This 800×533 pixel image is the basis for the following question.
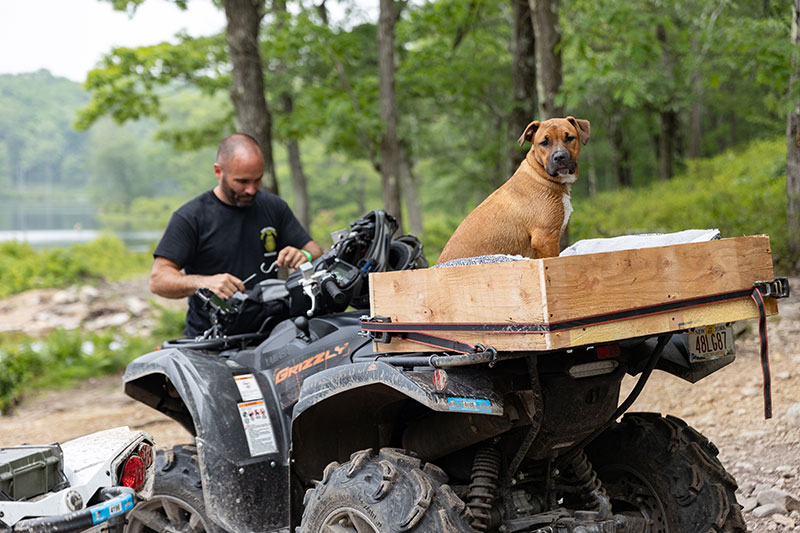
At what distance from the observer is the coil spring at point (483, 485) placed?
2.81 meters

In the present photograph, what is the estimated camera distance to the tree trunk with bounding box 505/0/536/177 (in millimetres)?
11641

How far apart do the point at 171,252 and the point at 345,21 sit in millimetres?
14118

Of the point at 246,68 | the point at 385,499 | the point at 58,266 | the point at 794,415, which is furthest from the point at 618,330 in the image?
the point at 58,266

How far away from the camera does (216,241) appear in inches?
180

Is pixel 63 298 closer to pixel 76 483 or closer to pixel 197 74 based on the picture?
pixel 197 74

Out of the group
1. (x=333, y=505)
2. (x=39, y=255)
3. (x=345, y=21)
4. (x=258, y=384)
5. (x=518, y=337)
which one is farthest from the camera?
(x=39, y=255)

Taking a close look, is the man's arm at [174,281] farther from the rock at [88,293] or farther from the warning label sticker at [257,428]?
the rock at [88,293]

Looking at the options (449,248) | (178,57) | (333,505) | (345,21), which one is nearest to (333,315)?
(449,248)

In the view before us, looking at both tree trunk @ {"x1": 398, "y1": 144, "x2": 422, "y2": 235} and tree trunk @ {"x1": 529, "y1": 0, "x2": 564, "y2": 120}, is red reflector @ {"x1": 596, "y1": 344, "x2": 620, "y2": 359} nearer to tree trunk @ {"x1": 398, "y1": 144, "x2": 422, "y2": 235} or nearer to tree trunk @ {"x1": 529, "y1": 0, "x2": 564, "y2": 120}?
tree trunk @ {"x1": 529, "y1": 0, "x2": 564, "y2": 120}

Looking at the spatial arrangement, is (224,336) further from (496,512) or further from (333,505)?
(496,512)

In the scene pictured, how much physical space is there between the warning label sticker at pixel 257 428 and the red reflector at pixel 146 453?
41cm

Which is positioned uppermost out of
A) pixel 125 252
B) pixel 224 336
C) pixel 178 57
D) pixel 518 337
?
pixel 178 57

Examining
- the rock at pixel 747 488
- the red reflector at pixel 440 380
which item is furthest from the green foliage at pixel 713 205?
the red reflector at pixel 440 380

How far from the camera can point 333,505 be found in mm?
2801
